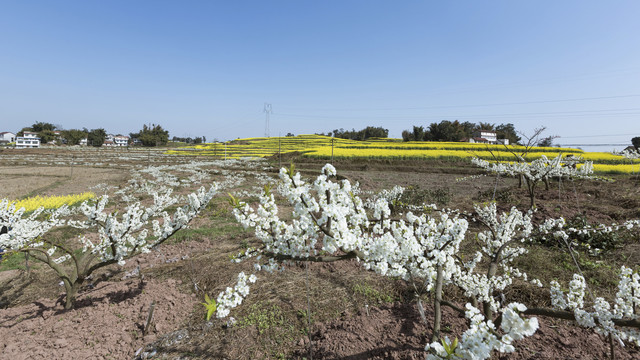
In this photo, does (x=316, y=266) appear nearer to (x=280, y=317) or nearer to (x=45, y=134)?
(x=280, y=317)

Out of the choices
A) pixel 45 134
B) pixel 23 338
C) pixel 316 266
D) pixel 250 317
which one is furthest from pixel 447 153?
pixel 45 134

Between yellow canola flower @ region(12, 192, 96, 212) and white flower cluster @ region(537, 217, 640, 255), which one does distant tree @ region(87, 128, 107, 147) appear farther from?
white flower cluster @ region(537, 217, 640, 255)

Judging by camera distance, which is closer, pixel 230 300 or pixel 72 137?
pixel 230 300

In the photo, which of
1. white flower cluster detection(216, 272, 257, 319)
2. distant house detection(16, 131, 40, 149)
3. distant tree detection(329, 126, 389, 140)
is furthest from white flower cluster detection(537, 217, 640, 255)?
distant house detection(16, 131, 40, 149)

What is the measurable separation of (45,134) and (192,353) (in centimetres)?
14447

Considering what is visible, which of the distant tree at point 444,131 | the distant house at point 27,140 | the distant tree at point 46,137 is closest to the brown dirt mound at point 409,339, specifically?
the distant tree at point 444,131

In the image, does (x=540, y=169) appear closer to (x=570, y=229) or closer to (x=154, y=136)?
(x=570, y=229)

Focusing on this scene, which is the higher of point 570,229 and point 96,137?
point 96,137

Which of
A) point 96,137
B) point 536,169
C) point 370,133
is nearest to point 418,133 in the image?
point 370,133

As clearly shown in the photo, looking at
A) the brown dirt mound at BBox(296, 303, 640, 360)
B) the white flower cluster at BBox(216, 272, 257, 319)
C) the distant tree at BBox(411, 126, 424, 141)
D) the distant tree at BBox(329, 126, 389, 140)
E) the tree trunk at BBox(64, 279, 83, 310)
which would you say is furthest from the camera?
the distant tree at BBox(329, 126, 389, 140)

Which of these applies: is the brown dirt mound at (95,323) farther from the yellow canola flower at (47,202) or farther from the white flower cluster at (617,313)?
the yellow canola flower at (47,202)

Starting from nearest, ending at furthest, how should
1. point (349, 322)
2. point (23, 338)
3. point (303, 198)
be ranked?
point (303, 198)
point (23, 338)
point (349, 322)

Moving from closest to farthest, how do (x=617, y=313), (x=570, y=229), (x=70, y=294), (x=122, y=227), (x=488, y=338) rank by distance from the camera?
(x=488, y=338) < (x=617, y=313) < (x=570, y=229) < (x=70, y=294) < (x=122, y=227)

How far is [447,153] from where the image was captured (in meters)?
36.0
